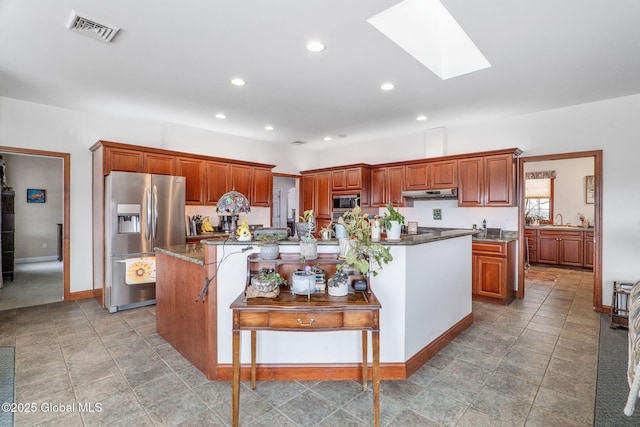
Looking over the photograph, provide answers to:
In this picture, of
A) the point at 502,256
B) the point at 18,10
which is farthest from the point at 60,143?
the point at 502,256

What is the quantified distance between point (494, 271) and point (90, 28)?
5.19m

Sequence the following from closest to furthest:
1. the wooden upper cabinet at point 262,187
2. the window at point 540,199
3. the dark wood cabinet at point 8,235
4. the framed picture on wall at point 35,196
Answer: the dark wood cabinet at point 8,235 < the wooden upper cabinet at point 262,187 < the framed picture on wall at point 35,196 < the window at point 540,199

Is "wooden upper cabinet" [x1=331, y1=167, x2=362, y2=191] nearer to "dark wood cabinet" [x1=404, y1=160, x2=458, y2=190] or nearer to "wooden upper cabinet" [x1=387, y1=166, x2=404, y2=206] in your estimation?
"wooden upper cabinet" [x1=387, y1=166, x2=404, y2=206]

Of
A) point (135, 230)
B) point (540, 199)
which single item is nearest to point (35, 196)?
point (135, 230)

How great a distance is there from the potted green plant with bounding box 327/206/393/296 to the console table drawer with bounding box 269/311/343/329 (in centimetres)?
20

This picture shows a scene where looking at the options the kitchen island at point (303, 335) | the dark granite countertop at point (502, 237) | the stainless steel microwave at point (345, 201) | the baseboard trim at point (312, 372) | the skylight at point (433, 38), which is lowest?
the baseboard trim at point (312, 372)

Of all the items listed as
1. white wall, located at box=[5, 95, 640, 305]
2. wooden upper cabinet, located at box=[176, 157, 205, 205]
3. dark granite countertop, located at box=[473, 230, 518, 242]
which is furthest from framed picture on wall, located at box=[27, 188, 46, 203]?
dark granite countertop, located at box=[473, 230, 518, 242]

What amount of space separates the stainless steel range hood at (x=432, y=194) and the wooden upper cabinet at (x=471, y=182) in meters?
0.13

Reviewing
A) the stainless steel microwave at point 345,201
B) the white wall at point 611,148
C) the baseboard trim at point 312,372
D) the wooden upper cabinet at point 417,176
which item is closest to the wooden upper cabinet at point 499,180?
the white wall at point 611,148

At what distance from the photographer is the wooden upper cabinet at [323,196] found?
21.9 ft

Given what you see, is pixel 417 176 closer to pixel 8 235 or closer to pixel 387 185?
pixel 387 185

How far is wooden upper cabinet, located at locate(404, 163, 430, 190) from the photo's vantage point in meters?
5.40

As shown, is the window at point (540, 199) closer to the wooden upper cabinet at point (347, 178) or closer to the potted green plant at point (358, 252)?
the wooden upper cabinet at point (347, 178)

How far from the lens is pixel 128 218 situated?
4.17m
